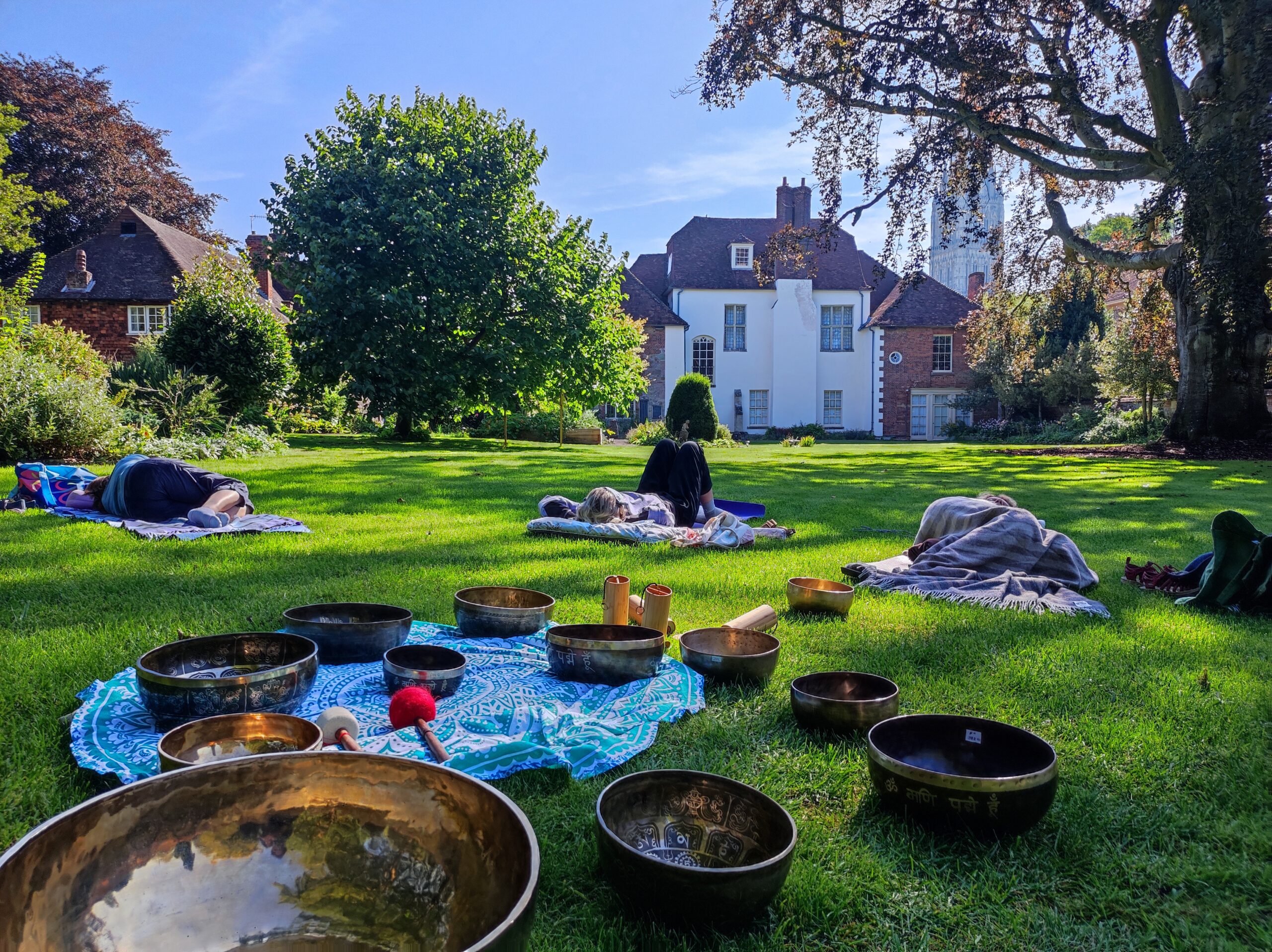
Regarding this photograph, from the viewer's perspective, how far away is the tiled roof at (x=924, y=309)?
32094 mm

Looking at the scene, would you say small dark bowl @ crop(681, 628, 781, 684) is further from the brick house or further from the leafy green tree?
the brick house

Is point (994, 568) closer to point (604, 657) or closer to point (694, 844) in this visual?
point (604, 657)

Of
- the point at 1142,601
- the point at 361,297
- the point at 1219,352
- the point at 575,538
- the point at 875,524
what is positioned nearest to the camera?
the point at 1142,601

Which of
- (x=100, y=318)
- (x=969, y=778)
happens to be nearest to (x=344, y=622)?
(x=969, y=778)

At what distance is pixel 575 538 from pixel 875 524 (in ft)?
9.39

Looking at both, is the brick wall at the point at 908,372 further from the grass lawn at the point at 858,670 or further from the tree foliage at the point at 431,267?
the grass lawn at the point at 858,670

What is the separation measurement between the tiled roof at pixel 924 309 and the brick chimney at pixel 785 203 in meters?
5.46

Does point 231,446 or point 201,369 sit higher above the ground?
point 201,369

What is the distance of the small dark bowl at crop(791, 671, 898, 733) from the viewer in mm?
2512

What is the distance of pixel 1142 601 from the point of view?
175 inches

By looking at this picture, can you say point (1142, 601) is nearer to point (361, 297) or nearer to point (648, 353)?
point (361, 297)

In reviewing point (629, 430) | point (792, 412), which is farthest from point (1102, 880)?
point (792, 412)

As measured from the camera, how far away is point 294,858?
1.48 meters

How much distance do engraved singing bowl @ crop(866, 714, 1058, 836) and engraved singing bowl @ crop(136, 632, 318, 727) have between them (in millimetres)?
1696
